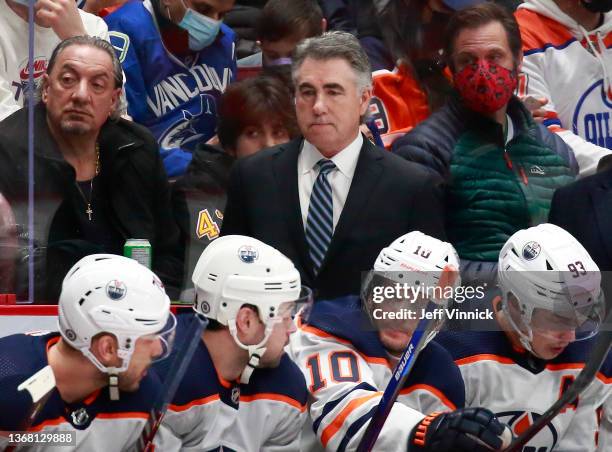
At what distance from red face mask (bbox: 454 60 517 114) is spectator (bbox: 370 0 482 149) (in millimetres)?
56

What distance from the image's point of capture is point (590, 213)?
4184mm

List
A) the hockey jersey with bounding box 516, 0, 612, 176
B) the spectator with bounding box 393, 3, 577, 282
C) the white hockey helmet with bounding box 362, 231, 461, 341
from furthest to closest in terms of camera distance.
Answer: the hockey jersey with bounding box 516, 0, 612, 176, the spectator with bounding box 393, 3, 577, 282, the white hockey helmet with bounding box 362, 231, 461, 341

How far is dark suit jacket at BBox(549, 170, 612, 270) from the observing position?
408cm

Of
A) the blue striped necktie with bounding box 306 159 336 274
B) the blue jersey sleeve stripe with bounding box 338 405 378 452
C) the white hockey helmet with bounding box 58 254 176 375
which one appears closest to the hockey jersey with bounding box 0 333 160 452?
the white hockey helmet with bounding box 58 254 176 375

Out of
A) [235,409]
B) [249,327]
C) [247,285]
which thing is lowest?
[235,409]

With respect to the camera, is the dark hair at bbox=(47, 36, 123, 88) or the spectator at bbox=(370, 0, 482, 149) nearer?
the dark hair at bbox=(47, 36, 123, 88)

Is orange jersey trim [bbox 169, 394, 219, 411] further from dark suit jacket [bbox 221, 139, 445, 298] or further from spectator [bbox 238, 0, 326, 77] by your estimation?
spectator [bbox 238, 0, 326, 77]

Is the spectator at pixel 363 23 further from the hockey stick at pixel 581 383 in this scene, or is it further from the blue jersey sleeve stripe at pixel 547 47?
the hockey stick at pixel 581 383

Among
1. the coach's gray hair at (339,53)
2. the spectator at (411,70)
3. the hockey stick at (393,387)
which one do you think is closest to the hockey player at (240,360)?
the hockey stick at (393,387)

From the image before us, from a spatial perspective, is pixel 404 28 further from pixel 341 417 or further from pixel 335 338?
pixel 341 417

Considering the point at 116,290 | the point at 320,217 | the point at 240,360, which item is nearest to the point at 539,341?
the point at 320,217

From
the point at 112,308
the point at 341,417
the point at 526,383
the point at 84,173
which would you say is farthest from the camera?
the point at 84,173

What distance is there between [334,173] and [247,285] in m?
0.71

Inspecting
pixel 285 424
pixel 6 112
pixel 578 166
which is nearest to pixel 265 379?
pixel 285 424
